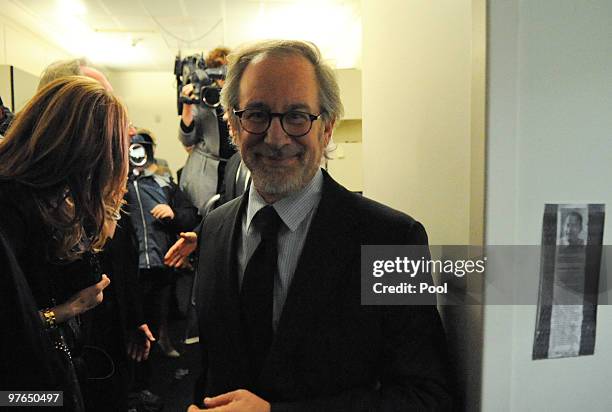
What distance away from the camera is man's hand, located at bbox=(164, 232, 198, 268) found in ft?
4.87

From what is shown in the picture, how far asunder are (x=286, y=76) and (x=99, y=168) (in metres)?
0.53

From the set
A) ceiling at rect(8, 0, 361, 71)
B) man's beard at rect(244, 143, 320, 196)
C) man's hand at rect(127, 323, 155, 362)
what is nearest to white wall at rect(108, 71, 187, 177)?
ceiling at rect(8, 0, 361, 71)

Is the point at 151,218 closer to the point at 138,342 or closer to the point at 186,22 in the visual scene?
the point at 138,342

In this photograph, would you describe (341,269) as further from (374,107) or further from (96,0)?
(96,0)

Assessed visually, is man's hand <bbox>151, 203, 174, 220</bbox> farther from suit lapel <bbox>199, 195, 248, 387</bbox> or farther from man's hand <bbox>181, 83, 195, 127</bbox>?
suit lapel <bbox>199, 195, 248, 387</bbox>

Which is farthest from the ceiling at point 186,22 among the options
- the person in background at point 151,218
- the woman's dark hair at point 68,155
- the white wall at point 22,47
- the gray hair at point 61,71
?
the woman's dark hair at point 68,155

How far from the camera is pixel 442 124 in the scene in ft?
2.63

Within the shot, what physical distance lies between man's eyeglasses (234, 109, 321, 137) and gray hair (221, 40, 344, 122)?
5 cm

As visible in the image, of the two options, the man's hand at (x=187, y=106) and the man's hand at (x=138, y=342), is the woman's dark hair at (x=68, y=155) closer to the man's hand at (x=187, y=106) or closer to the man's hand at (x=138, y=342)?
the man's hand at (x=138, y=342)

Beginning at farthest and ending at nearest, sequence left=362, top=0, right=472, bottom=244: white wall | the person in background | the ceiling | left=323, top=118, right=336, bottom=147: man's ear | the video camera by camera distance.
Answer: the ceiling → the person in background → the video camera → left=323, top=118, right=336, bottom=147: man's ear → left=362, top=0, right=472, bottom=244: white wall

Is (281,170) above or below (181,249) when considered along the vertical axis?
above

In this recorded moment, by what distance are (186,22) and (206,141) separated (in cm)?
296

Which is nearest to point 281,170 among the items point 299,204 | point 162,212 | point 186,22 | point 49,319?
point 299,204

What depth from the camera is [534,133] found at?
65cm
